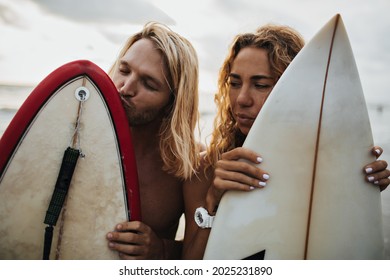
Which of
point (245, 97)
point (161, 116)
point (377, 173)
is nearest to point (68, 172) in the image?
point (161, 116)

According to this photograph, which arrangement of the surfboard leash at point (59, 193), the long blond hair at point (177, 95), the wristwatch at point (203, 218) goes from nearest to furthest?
the surfboard leash at point (59, 193), the wristwatch at point (203, 218), the long blond hair at point (177, 95)

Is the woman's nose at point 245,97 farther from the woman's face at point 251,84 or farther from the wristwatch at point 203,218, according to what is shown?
the wristwatch at point 203,218

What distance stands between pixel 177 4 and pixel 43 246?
1477mm

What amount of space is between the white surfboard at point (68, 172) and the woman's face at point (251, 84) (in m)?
0.59

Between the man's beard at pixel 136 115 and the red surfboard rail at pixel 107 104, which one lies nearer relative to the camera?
the red surfboard rail at pixel 107 104

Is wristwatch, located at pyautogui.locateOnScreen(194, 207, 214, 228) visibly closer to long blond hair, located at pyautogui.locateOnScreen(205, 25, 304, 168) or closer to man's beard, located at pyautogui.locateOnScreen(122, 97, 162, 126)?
long blond hair, located at pyautogui.locateOnScreen(205, 25, 304, 168)

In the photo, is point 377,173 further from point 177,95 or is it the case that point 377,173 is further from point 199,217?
point 177,95

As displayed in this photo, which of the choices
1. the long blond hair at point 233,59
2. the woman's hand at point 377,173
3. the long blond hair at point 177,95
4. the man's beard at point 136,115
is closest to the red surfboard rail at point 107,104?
the man's beard at point 136,115

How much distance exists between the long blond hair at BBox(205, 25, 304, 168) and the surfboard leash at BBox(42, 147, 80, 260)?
2.45 feet

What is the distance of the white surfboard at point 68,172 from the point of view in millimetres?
1469

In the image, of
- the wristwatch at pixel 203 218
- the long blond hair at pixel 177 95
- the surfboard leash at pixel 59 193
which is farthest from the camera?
the long blond hair at pixel 177 95

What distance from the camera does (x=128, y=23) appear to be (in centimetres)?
212

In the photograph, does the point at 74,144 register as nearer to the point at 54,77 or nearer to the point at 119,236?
the point at 54,77
